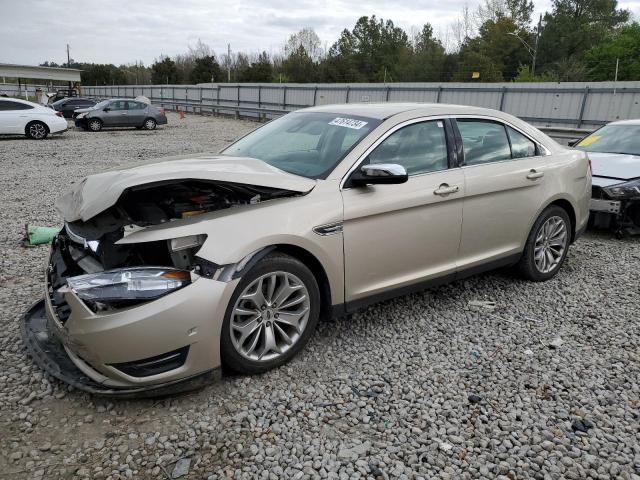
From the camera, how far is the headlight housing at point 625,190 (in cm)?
606

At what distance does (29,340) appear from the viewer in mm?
3232

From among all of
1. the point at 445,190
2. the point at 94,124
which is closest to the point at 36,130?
the point at 94,124

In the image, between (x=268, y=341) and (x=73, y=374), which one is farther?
(x=268, y=341)

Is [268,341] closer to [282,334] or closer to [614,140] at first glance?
[282,334]

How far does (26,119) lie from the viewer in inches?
698

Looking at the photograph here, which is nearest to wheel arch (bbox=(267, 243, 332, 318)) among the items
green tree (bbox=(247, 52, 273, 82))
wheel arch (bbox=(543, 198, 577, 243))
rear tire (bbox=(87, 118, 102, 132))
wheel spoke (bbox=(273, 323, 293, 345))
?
wheel spoke (bbox=(273, 323, 293, 345))

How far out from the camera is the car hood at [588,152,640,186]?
6230 mm

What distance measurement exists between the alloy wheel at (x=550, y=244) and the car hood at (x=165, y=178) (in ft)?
8.56

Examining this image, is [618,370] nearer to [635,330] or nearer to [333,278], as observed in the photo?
[635,330]

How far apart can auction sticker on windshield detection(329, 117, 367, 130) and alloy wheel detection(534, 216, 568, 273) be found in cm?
212

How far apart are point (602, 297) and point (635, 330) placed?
68 cm

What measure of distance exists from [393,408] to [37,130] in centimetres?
1915

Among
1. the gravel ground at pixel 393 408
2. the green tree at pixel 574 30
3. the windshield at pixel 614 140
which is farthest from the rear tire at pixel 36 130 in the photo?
the green tree at pixel 574 30

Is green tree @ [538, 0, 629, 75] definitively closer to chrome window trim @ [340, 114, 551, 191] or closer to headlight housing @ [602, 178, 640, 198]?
headlight housing @ [602, 178, 640, 198]
